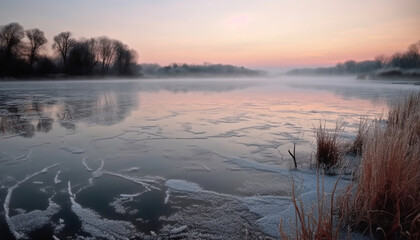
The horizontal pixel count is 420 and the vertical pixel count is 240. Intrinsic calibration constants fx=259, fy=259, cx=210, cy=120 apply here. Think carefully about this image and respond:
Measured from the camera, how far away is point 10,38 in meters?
45.8

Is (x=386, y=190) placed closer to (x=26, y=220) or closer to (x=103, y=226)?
(x=103, y=226)

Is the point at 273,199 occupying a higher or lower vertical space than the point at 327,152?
lower

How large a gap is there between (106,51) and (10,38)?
1999cm

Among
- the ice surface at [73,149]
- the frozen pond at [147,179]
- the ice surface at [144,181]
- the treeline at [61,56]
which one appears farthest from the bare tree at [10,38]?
the ice surface at [144,181]

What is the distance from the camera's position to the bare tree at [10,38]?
45.0m

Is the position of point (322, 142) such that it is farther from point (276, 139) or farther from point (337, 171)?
point (276, 139)

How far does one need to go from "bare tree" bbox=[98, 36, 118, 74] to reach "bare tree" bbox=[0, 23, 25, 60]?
1716 cm

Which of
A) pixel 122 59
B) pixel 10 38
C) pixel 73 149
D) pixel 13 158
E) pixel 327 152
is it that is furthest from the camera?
pixel 122 59

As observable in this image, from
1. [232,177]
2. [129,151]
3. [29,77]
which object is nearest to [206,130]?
[129,151]

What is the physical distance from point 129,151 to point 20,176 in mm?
1881

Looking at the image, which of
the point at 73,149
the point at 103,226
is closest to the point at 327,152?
the point at 103,226

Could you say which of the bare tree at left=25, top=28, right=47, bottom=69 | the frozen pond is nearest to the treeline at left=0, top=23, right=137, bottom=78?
the bare tree at left=25, top=28, right=47, bottom=69

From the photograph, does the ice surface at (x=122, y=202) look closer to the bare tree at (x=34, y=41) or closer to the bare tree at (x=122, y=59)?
the bare tree at (x=34, y=41)

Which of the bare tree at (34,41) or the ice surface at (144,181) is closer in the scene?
the ice surface at (144,181)
